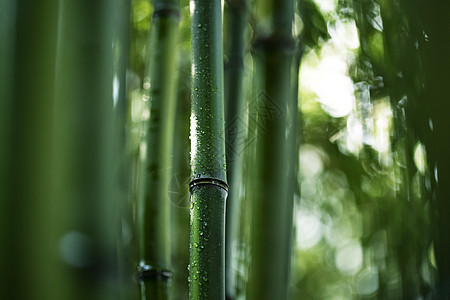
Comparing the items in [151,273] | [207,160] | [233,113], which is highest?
[233,113]

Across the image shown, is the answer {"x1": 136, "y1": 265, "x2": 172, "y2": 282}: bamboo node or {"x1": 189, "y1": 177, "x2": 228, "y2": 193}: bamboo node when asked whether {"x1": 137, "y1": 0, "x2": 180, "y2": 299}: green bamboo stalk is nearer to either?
{"x1": 136, "y1": 265, "x2": 172, "y2": 282}: bamboo node

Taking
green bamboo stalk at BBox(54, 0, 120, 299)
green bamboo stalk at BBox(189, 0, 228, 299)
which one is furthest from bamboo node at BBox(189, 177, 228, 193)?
green bamboo stalk at BBox(54, 0, 120, 299)

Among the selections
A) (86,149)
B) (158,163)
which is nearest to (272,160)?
(158,163)

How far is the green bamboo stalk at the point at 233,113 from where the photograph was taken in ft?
4.48

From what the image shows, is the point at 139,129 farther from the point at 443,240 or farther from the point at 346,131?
the point at 443,240

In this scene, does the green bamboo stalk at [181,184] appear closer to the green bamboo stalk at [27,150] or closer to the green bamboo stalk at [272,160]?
the green bamboo stalk at [272,160]

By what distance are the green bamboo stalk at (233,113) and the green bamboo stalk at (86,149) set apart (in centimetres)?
58

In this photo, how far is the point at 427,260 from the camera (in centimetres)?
130

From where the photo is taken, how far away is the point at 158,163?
1321 millimetres

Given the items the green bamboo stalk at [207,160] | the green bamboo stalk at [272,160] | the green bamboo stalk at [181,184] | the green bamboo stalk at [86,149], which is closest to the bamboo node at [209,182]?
the green bamboo stalk at [207,160]

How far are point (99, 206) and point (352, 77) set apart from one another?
1.28m

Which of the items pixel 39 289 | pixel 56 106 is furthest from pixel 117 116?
pixel 39 289

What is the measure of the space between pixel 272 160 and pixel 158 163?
24 cm

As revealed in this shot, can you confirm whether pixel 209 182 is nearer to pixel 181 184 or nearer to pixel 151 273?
pixel 151 273
